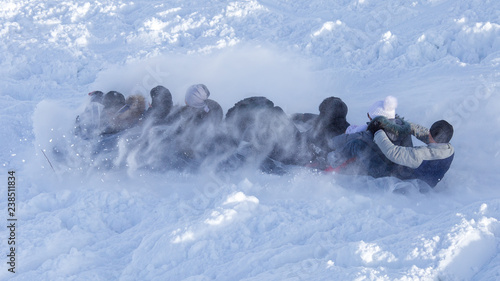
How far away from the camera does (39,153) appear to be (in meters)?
5.65

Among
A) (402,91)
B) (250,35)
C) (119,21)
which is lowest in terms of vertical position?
(402,91)

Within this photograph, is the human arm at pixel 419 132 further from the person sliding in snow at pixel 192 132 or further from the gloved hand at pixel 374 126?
the person sliding in snow at pixel 192 132

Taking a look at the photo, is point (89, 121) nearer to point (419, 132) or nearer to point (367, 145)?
point (367, 145)

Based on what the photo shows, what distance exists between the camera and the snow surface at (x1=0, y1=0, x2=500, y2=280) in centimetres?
341

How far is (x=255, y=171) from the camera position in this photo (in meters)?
5.17

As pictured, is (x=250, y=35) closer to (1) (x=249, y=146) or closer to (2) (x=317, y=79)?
(2) (x=317, y=79)

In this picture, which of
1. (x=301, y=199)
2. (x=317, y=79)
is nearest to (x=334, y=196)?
(x=301, y=199)

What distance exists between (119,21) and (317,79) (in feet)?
17.5

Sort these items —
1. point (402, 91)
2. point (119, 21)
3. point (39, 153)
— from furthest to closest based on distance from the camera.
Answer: point (119, 21) → point (402, 91) → point (39, 153)

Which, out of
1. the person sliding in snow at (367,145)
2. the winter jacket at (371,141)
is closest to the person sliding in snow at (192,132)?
the person sliding in snow at (367,145)

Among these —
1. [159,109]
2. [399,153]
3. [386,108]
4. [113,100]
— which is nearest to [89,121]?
[113,100]

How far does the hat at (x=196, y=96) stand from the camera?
541 cm

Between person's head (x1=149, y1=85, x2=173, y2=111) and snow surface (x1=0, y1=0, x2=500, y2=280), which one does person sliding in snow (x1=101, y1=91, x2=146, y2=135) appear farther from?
snow surface (x1=0, y1=0, x2=500, y2=280)

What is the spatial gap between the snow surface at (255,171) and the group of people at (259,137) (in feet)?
0.68
